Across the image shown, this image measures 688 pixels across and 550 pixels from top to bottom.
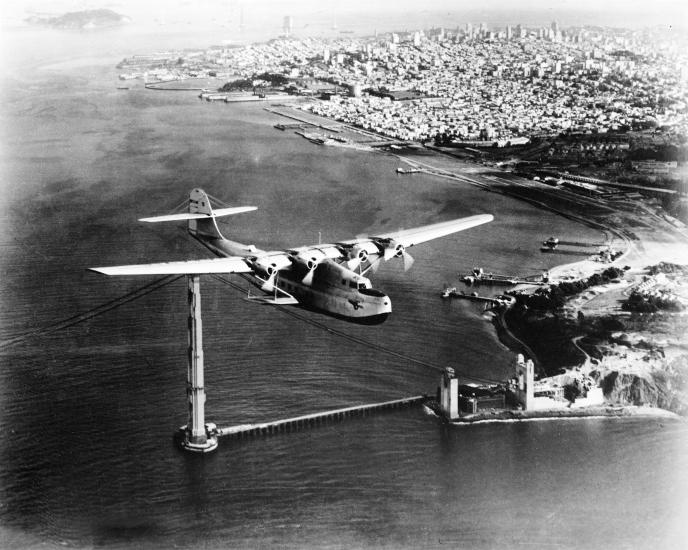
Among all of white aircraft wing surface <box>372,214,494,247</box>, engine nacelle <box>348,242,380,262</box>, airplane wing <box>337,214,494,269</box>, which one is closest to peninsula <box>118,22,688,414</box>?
white aircraft wing surface <box>372,214,494,247</box>

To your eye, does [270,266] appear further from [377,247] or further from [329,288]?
[377,247]

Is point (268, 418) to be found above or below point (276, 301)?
below

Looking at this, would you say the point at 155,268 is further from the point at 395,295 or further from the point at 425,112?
the point at 425,112

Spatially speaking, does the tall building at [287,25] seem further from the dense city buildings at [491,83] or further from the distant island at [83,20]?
the distant island at [83,20]

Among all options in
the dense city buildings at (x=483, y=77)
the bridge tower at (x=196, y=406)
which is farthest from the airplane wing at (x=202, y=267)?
the dense city buildings at (x=483, y=77)

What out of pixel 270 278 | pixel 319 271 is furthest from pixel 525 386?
pixel 270 278
